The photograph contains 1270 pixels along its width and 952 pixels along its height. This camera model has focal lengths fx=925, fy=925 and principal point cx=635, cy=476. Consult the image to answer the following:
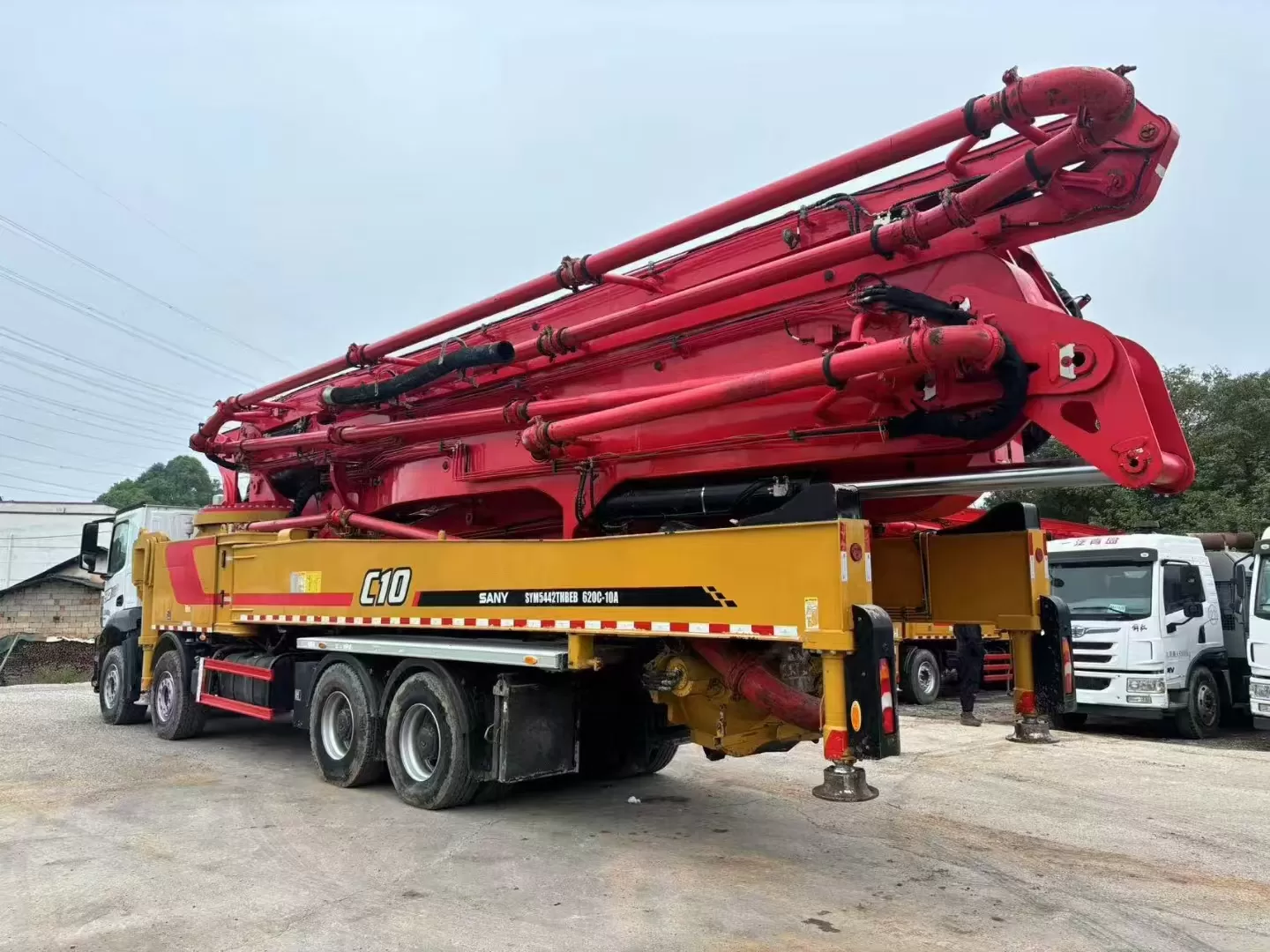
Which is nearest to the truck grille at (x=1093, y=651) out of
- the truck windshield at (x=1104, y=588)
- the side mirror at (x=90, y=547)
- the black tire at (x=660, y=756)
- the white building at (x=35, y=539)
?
the truck windshield at (x=1104, y=588)

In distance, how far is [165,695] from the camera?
10.8 metres

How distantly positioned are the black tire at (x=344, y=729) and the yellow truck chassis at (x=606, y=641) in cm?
2

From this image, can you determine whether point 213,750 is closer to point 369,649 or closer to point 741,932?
point 369,649

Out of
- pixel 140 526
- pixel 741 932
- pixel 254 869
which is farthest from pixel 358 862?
pixel 140 526

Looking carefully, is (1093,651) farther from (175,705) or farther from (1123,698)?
(175,705)

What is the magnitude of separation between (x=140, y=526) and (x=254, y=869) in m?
7.97

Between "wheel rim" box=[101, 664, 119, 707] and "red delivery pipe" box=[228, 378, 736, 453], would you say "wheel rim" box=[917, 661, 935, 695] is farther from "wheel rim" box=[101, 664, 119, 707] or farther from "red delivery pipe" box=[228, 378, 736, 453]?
"wheel rim" box=[101, 664, 119, 707]

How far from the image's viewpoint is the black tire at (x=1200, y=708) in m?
11.5

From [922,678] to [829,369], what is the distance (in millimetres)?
11064

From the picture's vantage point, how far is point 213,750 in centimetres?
974

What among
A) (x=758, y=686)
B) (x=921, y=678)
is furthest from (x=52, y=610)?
(x=758, y=686)

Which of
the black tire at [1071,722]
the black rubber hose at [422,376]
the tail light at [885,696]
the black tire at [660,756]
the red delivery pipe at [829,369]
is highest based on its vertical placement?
the black rubber hose at [422,376]

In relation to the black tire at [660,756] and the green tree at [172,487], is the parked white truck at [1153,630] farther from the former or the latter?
the green tree at [172,487]

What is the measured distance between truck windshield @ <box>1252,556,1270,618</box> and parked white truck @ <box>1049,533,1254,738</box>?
0.92ft
